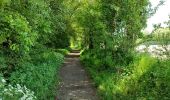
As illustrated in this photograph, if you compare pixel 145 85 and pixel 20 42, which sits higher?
pixel 20 42

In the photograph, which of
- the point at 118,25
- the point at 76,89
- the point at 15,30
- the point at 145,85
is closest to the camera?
the point at 15,30

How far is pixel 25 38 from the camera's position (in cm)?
981

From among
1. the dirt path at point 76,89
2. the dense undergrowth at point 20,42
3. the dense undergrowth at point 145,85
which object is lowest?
the dirt path at point 76,89

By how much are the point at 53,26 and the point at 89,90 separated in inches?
201

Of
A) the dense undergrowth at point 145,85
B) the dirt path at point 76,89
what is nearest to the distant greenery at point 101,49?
the dense undergrowth at point 145,85

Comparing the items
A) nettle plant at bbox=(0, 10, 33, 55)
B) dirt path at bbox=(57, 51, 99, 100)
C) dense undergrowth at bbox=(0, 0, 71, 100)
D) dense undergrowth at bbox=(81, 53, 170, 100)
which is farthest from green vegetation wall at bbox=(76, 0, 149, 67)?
nettle plant at bbox=(0, 10, 33, 55)

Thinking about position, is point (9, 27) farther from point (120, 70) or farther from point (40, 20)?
point (120, 70)

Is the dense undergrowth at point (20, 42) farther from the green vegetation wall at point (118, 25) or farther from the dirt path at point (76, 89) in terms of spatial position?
the green vegetation wall at point (118, 25)

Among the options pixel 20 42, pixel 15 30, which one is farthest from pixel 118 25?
pixel 15 30

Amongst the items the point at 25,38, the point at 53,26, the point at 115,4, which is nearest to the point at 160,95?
the point at 25,38

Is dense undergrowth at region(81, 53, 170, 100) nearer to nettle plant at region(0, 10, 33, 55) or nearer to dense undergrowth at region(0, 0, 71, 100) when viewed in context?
dense undergrowth at region(0, 0, 71, 100)

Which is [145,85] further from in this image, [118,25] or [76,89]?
[118,25]

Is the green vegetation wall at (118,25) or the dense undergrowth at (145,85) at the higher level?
the green vegetation wall at (118,25)

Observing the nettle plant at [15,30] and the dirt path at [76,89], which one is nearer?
the nettle plant at [15,30]
